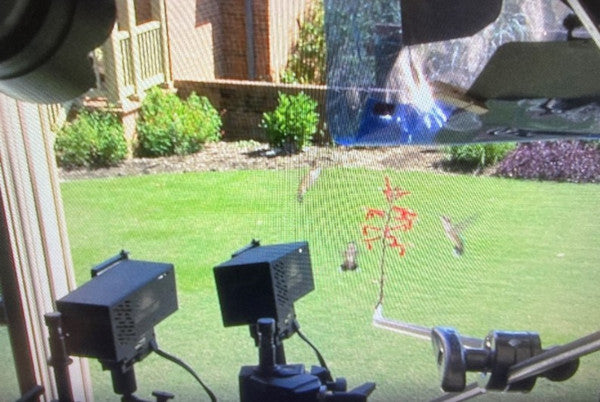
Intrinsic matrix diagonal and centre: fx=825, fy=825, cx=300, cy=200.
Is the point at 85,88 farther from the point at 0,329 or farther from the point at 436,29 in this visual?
the point at 0,329

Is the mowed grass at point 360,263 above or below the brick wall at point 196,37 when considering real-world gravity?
below

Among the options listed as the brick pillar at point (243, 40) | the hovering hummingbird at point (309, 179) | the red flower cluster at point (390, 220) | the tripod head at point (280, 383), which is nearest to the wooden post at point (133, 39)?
the brick pillar at point (243, 40)

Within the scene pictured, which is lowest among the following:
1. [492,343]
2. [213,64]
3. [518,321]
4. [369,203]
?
[518,321]

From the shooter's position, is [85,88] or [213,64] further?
[213,64]

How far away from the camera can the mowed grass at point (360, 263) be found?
6.21ft

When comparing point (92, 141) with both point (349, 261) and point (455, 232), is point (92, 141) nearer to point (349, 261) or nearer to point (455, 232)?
point (349, 261)

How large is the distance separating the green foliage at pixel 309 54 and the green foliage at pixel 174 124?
0.23m

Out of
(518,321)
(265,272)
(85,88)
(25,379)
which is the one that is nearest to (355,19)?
(85,88)

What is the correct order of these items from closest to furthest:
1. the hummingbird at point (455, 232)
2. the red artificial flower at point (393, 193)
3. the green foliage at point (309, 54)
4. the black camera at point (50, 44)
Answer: the black camera at point (50, 44) < the green foliage at point (309, 54) < the red artificial flower at point (393, 193) < the hummingbird at point (455, 232)

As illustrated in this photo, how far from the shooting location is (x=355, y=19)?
81 cm

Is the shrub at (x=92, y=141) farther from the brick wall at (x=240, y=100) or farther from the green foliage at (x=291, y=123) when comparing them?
the green foliage at (x=291, y=123)

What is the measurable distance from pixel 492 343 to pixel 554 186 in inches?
48.0

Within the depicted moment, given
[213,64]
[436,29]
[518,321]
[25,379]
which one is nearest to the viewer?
[436,29]

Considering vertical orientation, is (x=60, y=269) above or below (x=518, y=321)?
above
